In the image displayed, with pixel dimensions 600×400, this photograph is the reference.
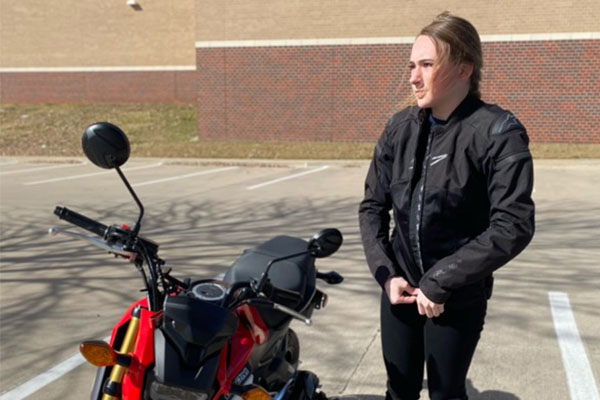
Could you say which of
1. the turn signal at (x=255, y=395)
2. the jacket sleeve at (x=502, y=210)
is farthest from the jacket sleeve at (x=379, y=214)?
the turn signal at (x=255, y=395)

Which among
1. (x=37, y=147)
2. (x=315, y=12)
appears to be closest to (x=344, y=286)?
(x=315, y=12)

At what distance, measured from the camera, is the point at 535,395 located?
11.3ft

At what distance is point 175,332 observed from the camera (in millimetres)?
1833

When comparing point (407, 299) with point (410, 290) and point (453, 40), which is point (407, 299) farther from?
point (453, 40)

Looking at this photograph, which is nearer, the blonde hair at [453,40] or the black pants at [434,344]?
the blonde hair at [453,40]

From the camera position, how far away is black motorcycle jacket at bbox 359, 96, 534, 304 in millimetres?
1846

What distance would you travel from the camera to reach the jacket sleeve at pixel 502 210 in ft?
6.00

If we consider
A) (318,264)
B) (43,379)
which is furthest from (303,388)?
(318,264)

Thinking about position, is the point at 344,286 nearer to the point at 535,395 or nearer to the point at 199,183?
the point at 535,395

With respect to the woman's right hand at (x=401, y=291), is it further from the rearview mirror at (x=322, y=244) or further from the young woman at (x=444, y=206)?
the rearview mirror at (x=322, y=244)

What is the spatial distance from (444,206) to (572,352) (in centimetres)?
263

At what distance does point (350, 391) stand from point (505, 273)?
291cm

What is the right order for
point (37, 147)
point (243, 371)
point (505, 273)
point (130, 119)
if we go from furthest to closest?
point (130, 119) → point (37, 147) → point (505, 273) → point (243, 371)

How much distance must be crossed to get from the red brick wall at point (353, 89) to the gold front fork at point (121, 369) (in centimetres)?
1513
